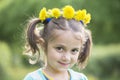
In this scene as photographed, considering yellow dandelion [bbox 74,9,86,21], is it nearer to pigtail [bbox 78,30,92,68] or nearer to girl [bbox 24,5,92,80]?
girl [bbox 24,5,92,80]

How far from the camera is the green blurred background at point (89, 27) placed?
8.20 m

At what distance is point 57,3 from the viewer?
770 cm

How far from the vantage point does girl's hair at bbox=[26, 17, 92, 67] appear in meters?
4.00

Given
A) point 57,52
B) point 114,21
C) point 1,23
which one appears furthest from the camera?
point 114,21

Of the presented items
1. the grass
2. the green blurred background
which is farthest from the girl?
the grass

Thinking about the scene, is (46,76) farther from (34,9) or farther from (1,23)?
(1,23)

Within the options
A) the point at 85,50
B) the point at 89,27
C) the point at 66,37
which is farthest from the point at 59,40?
the point at 89,27

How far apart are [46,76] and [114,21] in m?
5.41

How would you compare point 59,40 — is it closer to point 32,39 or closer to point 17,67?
point 32,39

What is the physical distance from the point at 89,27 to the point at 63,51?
4.65 meters

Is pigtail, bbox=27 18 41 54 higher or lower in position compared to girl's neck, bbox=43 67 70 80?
higher

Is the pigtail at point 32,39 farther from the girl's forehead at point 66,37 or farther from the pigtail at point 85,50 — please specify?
the pigtail at point 85,50

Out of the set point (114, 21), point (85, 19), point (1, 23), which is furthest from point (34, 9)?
point (85, 19)

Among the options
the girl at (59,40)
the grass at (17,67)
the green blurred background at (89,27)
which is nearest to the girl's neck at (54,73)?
the girl at (59,40)
